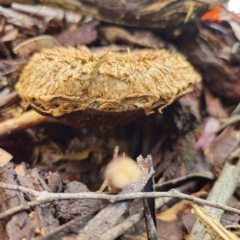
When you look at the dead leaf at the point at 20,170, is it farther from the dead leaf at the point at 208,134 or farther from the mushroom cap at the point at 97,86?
the dead leaf at the point at 208,134

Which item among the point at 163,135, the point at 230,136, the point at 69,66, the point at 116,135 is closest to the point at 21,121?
the point at 69,66

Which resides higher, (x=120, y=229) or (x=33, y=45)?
(x=120, y=229)

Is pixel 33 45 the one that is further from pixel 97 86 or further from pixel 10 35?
pixel 97 86

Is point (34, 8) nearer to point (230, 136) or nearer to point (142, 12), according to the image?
point (142, 12)

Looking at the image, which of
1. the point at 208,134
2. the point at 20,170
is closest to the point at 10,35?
the point at 20,170

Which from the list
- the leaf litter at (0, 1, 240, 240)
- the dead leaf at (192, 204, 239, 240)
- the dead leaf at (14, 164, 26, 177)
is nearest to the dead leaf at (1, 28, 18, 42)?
the leaf litter at (0, 1, 240, 240)

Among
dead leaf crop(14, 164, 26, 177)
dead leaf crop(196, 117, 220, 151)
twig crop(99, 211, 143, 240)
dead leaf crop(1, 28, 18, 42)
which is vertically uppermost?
twig crop(99, 211, 143, 240)

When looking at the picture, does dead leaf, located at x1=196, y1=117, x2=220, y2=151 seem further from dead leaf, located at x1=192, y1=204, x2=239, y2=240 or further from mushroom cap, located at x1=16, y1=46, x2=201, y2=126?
dead leaf, located at x1=192, y1=204, x2=239, y2=240
